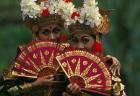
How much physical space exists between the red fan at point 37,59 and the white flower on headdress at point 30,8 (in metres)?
0.45

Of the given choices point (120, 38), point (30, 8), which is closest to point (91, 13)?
point (30, 8)

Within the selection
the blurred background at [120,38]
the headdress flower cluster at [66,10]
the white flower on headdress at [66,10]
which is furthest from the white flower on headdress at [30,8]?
the blurred background at [120,38]

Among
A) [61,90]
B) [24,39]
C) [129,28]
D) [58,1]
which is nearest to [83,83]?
[61,90]

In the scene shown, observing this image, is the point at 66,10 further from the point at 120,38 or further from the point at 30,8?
the point at 120,38

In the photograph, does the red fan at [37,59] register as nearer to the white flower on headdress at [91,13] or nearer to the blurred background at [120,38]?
the white flower on headdress at [91,13]

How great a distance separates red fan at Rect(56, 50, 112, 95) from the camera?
14008 mm

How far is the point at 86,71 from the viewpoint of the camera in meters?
14.1

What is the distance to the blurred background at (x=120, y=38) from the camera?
27.4 meters

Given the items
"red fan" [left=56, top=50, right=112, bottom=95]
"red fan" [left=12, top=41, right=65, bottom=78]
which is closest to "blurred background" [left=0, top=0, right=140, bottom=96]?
"red fan" [left=12, top=41, right=65, bottom=78]

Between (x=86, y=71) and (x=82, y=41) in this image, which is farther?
(x=82, y=41)

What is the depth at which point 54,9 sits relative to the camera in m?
14.6

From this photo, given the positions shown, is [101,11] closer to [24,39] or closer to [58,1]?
[58,1]

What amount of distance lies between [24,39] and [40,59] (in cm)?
1318

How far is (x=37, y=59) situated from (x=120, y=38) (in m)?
15.8
